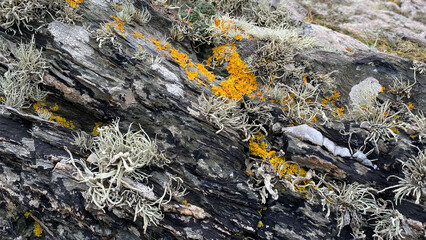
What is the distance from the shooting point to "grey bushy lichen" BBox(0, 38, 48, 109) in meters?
3.47

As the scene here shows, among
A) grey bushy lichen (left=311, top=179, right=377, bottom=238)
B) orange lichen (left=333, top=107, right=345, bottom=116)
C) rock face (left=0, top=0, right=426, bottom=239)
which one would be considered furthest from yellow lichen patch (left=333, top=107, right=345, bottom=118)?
grey bushy lichen (left=311, top=179, right=377, bottom=238)

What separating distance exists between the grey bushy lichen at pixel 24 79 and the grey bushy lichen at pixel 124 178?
1021mm

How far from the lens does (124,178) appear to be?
318cm

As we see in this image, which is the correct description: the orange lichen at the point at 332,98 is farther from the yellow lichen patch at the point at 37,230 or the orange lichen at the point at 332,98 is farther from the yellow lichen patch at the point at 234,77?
the yellow lichen patch at the point at 37,230

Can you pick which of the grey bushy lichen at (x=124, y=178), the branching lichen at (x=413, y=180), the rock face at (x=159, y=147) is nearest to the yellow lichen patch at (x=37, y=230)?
the rock face at (x=159, y=147)

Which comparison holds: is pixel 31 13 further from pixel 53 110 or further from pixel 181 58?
pixel 181 58

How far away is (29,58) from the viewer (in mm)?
3615

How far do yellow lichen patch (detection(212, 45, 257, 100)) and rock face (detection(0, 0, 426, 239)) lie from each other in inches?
8.5

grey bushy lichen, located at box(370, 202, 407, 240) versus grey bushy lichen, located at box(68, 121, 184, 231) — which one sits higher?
grey bushy lichen, located at box(370, 202, 407, 240)

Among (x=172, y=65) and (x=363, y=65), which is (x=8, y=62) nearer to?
(x=172, y=65)

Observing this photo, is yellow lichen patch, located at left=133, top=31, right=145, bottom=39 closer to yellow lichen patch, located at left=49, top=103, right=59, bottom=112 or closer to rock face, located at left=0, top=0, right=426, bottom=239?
rock face, located at left=0, top=0, right=426, bottom=239

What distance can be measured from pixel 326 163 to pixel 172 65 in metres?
3.01

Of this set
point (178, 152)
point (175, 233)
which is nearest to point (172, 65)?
point (178, 152)

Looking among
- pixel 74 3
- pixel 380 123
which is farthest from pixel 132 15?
pixel 380 123
